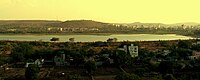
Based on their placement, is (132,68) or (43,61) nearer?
(132,68)

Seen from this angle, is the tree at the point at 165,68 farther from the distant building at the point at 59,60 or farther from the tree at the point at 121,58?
the distant building at the point at 59,60

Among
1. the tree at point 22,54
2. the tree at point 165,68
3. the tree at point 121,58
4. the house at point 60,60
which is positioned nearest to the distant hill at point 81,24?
the tree at point 22,54

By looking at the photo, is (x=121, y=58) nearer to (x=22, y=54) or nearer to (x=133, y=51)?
(x=133, y=51)

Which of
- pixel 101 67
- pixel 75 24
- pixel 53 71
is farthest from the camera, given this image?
pixel 75 24

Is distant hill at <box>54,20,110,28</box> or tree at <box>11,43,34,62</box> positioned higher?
tree at <box>11,43,34,62</box>

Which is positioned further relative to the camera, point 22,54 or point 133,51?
point 133,51

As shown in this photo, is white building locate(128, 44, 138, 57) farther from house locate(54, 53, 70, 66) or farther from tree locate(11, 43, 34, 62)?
tree locate(11, 43, 34, 62)

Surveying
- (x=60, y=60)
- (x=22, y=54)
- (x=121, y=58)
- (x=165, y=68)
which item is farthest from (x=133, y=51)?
(x=165, y=68)

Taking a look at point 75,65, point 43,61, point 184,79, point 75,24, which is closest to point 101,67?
point 75,65

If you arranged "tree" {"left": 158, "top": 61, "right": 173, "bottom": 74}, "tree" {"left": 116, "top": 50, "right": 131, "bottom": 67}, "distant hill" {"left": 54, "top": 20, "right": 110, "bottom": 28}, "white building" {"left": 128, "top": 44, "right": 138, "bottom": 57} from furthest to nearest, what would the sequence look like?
"distant hill" {"left": 54, "top": 20, "right": 110, "bottom": 28} → "white building" {"left": 128, "top": 44, "right": 138, "bottom": 57} → "tree" {"left": 116, "top": 50, "right": 131, "bottom": 67} → "tree" {"left": 158, "top": 61, "right": 173, "bottom": 74}

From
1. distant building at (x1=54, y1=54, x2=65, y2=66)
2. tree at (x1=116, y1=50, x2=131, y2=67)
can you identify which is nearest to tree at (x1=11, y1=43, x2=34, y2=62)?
distant building at (x1=54, y1=54, x2=65, y2=66)

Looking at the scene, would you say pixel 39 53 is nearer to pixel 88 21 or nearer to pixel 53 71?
pixel 53 71
